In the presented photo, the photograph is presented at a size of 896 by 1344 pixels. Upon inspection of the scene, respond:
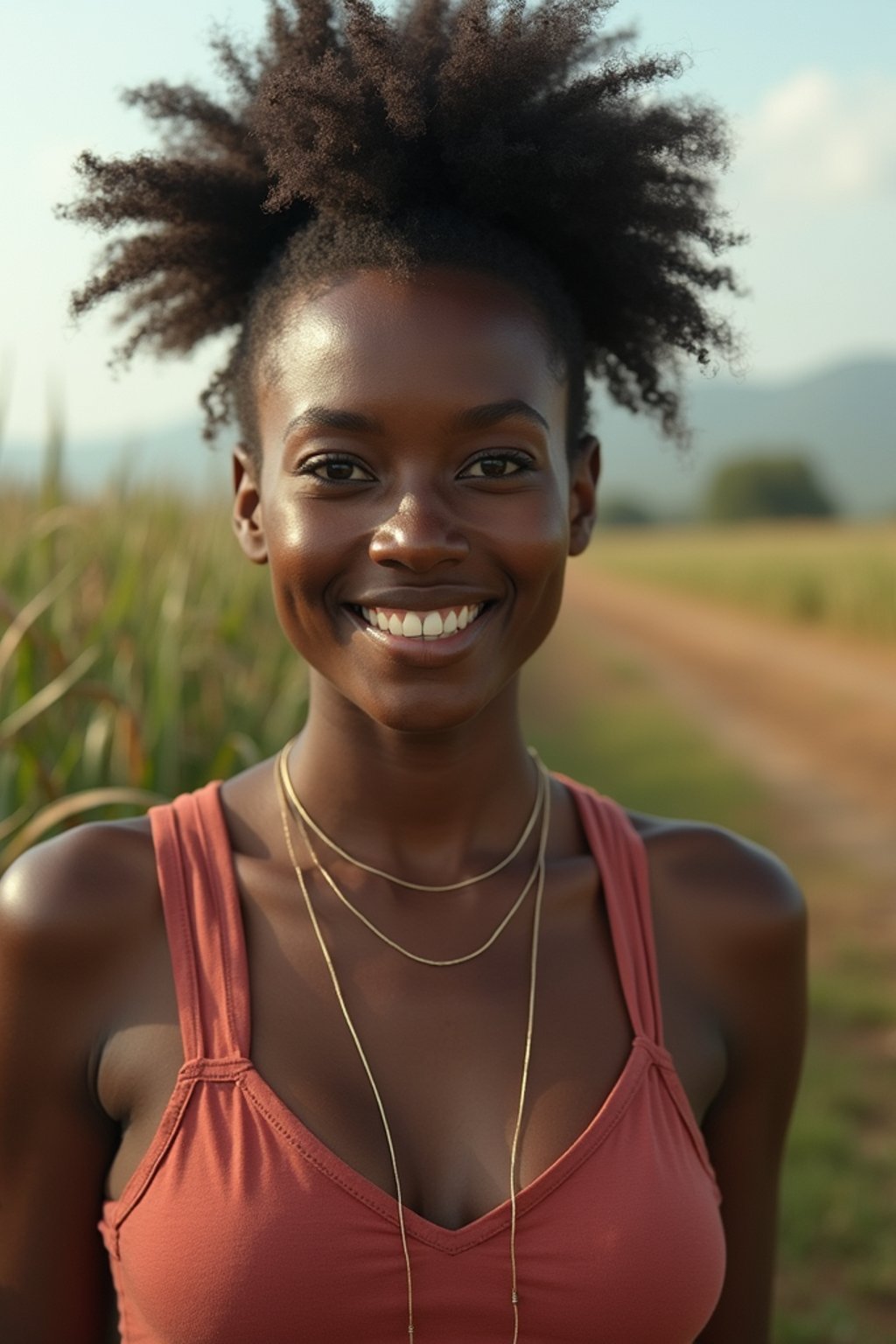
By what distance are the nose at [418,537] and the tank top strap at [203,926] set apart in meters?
0.44

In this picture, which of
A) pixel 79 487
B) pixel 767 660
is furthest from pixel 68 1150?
pixel 767 660

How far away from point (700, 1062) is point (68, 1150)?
31.6 inches

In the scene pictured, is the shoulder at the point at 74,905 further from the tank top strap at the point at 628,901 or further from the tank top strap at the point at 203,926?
the tank top strap at the point at 628,901

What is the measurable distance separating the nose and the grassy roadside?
102 inches

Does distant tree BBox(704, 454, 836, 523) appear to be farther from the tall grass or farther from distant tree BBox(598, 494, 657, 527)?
the tall grass

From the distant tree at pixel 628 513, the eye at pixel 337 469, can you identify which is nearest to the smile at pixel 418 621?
the eye at pixel 337 469

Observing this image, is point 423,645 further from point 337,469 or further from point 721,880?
point 721,880

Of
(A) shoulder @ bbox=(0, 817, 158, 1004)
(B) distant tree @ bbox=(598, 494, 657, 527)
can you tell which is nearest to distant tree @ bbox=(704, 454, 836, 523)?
(B) distant tree @ bbox=(598, 494, 657, 527)

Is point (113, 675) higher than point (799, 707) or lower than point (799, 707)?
higher

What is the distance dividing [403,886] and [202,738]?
186 cm

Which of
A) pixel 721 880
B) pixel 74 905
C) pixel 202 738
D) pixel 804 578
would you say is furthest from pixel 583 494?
pixel 804 578

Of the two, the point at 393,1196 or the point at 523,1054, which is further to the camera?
the point at 523,1054

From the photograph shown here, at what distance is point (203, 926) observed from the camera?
1832mm

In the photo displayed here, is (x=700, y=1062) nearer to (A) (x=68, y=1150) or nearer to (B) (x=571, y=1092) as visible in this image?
(B) (x=571, y=1092)
